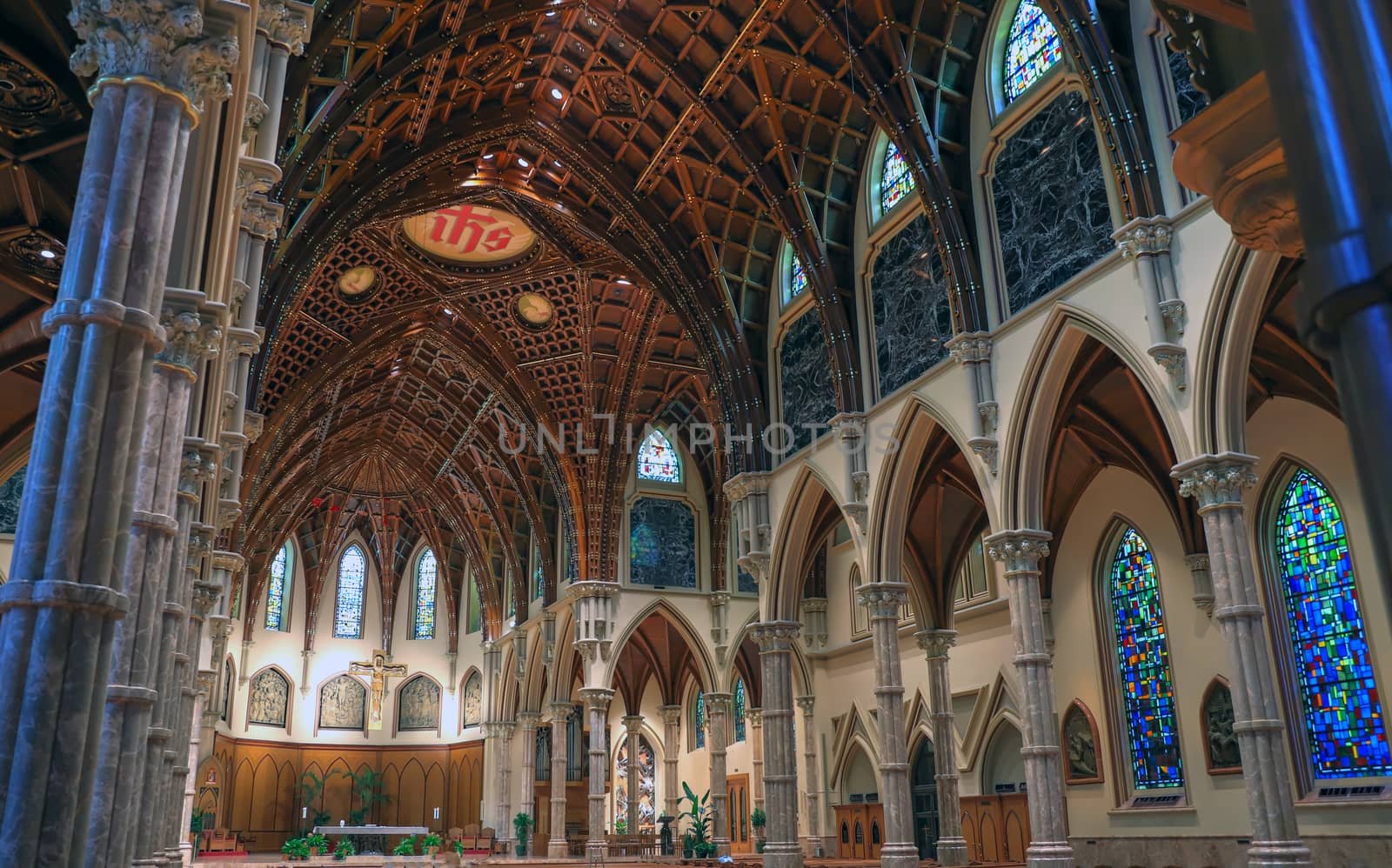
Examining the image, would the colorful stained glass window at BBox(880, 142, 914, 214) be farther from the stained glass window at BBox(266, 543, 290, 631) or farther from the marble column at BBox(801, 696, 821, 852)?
the stained glass window at BBox(266, 543, 290, 631)

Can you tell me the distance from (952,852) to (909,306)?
9.32 metres

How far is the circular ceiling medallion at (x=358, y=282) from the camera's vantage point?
1022 inches

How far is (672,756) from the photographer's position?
112ft

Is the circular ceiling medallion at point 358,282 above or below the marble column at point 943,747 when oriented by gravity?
above

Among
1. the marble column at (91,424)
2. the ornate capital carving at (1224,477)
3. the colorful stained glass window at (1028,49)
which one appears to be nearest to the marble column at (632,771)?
the colorful stained glass window at (1028,49)

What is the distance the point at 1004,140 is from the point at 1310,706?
9845mm

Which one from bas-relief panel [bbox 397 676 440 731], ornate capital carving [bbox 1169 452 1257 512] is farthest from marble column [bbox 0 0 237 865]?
bas-relief panel [bbox 397 676 440 731]

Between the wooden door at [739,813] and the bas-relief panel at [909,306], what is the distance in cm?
1771

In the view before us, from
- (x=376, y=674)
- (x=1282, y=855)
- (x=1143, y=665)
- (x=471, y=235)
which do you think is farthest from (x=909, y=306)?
(x=376, y=674)

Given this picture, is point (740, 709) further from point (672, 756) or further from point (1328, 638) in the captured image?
Result: point (1328, 638)

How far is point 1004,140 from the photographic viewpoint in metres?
16.7

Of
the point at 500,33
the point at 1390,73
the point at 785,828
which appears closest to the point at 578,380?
the point at 500,33

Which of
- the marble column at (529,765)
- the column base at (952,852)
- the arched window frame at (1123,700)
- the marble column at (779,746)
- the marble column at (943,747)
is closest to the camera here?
the column base at (952,852)

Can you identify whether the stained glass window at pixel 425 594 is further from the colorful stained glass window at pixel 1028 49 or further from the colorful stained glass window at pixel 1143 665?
the colorful stained glass window at pixel 1028 49
